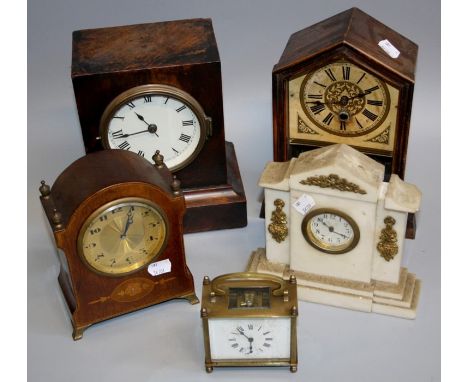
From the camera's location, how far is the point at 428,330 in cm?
413

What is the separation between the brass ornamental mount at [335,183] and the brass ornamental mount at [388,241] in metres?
0.22

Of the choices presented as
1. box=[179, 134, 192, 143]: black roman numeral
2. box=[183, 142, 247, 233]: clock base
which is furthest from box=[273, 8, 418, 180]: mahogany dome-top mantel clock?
box=[179, 134, 192, 143]: black roman numeral

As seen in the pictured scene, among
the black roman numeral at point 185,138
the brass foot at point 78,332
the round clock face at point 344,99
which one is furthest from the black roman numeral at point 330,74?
the brass foot at point 78,332

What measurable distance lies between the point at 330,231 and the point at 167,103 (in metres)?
1.13

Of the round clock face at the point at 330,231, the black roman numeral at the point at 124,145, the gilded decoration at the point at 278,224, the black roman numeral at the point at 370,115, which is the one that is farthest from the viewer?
the black roman numeral at the point at 124,145

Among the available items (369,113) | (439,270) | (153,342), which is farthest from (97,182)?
(439,270)

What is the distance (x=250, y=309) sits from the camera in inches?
149

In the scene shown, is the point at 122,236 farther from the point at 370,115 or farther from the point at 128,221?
the point at 370,115

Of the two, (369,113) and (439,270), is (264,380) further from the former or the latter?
(369,113)

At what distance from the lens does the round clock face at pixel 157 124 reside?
4422 millimetres

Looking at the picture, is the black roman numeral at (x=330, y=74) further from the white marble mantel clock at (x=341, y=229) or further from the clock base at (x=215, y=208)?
the clock base at (x=215, y=208)

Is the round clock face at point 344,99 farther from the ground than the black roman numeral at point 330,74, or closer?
closer

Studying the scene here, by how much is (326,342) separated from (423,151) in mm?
1784

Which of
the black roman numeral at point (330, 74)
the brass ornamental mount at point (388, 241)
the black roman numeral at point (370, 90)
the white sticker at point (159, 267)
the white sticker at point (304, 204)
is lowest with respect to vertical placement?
the white sticker at point (159, 267)
